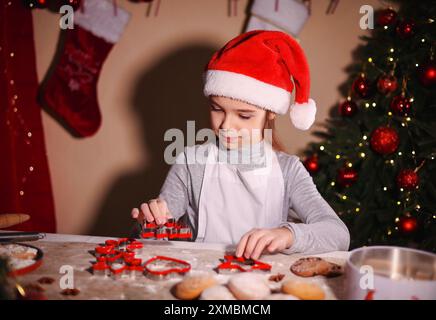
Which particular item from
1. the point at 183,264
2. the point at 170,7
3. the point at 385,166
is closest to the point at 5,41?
the point at 170,7

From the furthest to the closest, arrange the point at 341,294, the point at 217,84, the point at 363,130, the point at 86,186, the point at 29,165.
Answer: the point at 86,186 < the point at 29,165 < the point at 363,130 < the point at 217,84 < the point at 341,294

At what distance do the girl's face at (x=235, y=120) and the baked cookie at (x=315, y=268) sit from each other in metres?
0.54

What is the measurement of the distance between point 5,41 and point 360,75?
2.01m

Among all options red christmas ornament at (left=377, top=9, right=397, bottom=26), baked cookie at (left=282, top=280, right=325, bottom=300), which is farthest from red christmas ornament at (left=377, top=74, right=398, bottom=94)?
Result: baked cookie at (left=282, top=280, right=325, bottom=300)

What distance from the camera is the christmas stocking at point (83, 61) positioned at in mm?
2504

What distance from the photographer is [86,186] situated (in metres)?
2.78

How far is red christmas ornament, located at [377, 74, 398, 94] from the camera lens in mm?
2045

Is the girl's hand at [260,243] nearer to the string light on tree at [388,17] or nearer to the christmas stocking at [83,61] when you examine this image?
the string light on tree at [388,17]

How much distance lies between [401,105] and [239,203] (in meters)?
1.01

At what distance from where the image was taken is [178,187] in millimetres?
1647

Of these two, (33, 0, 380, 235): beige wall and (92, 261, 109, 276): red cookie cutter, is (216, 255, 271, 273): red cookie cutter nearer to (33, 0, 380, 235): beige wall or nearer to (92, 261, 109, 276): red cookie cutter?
(92, 261, 109, 276): red cookie cutter

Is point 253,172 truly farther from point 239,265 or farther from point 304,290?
point 304,290

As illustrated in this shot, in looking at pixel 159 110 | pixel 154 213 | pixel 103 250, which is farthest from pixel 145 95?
pixel 103 250

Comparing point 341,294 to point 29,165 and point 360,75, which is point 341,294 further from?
point 29,165
